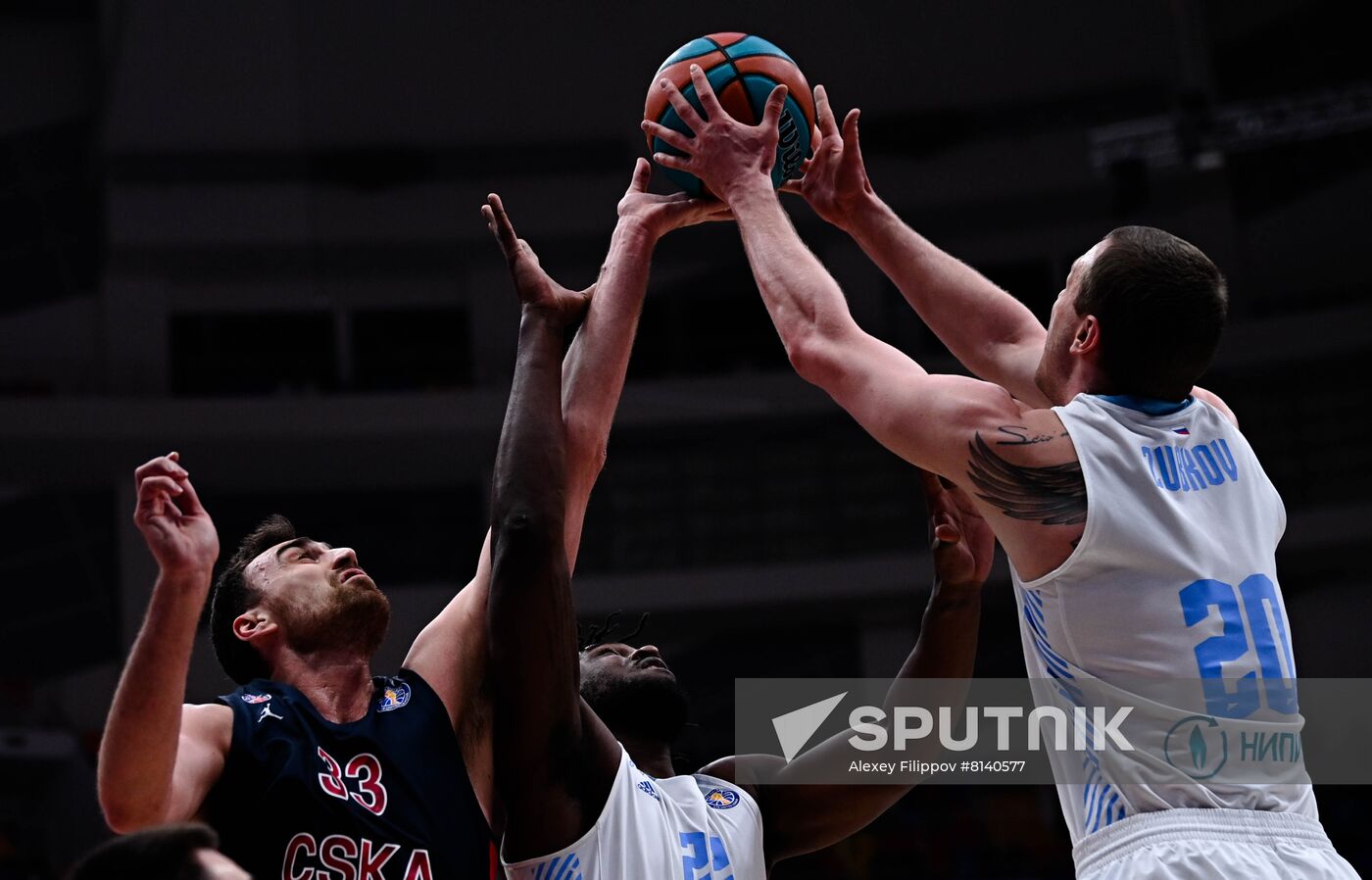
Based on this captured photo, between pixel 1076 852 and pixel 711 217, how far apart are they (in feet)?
6.31

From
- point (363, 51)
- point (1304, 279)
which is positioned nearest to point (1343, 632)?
point (1304, 279)

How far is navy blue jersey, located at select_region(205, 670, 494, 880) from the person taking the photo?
2.80 m

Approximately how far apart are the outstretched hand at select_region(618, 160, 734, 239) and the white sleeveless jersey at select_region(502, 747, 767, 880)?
1389 millimetres

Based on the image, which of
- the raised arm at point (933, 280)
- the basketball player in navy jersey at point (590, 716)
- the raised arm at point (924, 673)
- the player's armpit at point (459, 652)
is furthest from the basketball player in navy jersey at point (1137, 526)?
the player's armpit at point (459, 652)

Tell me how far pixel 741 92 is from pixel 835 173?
13.7 inches

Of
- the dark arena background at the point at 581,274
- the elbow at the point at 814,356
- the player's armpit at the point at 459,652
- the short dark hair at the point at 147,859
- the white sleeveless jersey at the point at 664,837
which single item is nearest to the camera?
the short dark hair at the point at 147,859

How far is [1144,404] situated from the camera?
2764 mm

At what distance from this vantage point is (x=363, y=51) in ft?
64.2

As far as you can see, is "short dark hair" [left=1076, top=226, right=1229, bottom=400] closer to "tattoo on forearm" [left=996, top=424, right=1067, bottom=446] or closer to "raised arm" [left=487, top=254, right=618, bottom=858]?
"tattoo on forearm" [left=996, top=424, right=1067, bottom=446]

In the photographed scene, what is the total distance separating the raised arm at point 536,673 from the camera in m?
3.08

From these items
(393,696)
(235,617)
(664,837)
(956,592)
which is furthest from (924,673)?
(235,617)

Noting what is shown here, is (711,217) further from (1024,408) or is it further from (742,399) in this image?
(742,399)

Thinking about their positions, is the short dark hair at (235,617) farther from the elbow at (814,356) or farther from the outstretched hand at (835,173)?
the outstretched hand at (835,173)

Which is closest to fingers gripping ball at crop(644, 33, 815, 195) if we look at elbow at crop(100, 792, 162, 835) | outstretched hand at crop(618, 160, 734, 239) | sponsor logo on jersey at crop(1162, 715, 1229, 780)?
outstretched hand at crop(618, 160, 734, 239)
